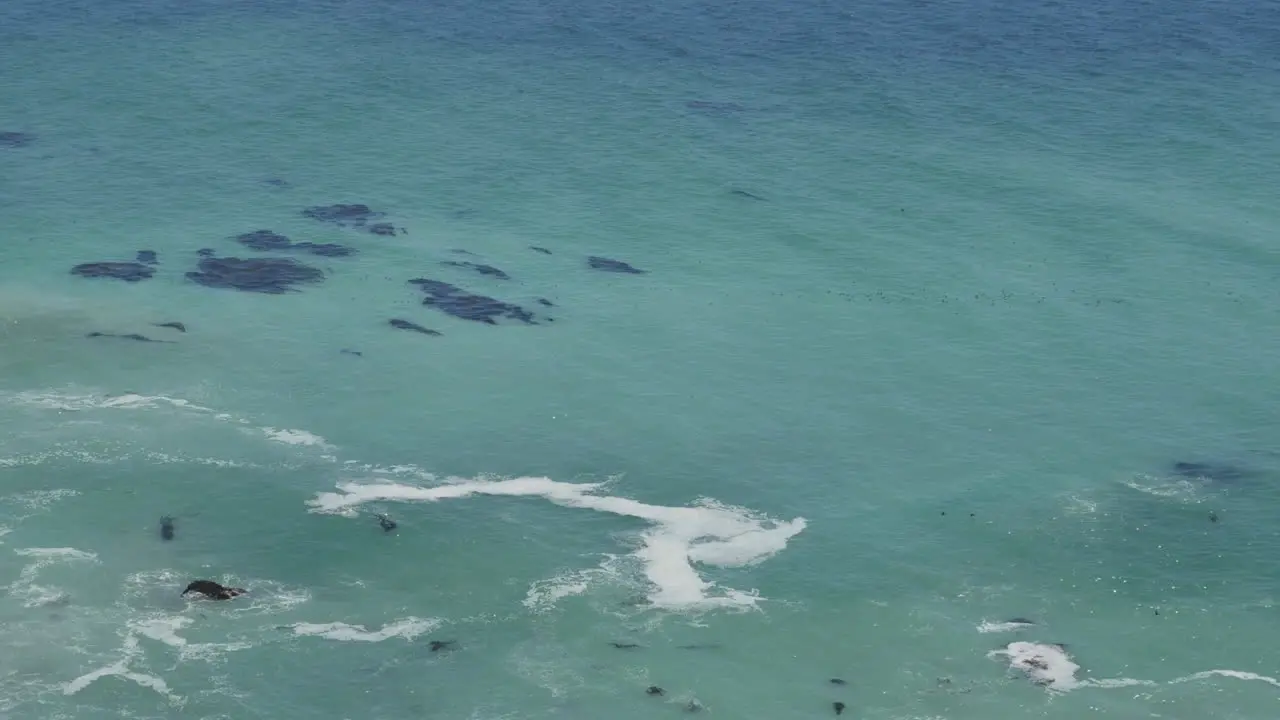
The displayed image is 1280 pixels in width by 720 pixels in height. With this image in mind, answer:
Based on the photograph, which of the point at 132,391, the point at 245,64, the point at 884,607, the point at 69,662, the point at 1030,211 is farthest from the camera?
the point at 245,64

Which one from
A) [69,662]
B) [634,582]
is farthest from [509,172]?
[69,662]

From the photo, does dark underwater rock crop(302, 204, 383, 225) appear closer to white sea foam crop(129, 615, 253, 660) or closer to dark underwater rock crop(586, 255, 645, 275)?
dark underwater rock crop(586, 255, 645, 275)

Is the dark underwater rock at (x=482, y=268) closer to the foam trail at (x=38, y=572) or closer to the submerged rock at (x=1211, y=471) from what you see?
the foam trail at (x=38, y=572)

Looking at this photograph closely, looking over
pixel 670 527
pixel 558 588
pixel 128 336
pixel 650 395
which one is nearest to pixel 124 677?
pixel 558 588

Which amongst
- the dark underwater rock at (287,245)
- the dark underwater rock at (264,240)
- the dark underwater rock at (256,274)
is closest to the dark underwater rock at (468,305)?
the dark underwater rock at (287,245)

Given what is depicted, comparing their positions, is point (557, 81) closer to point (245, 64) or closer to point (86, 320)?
point (245, 64)

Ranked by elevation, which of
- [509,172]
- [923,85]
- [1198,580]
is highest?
[923,85]

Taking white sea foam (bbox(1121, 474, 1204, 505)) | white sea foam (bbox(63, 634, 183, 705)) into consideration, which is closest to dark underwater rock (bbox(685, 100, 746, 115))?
white sea foam (bbox(1121, 474, 1204, 505))

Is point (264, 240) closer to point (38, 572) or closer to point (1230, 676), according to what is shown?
point (38, 572)
